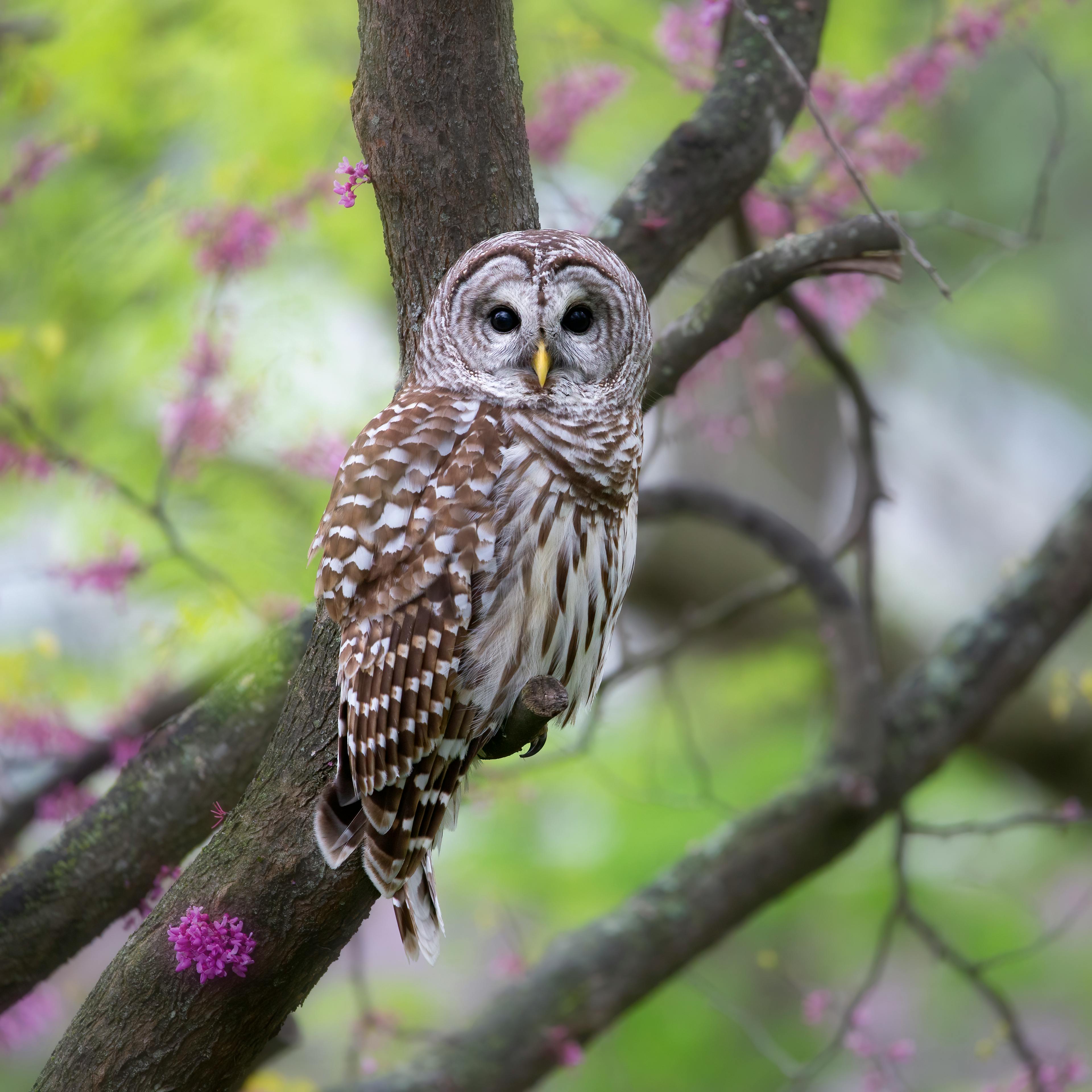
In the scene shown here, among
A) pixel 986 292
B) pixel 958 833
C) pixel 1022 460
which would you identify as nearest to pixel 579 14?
pixel 958 833

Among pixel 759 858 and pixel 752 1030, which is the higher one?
pixel 759 858

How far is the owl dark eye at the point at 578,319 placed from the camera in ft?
6.16

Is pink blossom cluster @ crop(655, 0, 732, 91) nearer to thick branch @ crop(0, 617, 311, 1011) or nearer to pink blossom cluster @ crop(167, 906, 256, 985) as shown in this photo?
thick branch @ crop(0, 617, 311, 1011)

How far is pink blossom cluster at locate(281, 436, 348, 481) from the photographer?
3.46 meters

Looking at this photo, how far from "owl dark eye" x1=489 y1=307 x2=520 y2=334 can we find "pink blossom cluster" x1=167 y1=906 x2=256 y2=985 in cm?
102

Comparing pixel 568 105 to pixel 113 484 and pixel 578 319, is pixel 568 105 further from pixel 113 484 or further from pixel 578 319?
pixel 578 319

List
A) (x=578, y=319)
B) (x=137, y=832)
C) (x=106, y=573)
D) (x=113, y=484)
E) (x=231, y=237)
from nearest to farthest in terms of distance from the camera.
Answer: (x=578, y=319) < (x=137, y=832) < (x=113, y=484) < (x=231, y=237) < (x=106, y=573)

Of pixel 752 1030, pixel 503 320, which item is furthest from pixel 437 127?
pixel 752 1030

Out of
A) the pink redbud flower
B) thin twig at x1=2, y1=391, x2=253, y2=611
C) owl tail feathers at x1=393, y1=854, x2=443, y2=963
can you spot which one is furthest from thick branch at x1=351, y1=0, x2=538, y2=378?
the pink redbud flower

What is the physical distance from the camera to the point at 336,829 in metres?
1.79

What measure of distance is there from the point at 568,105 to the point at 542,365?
7.17 ft

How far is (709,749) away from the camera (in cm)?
599

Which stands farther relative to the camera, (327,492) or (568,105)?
(327,492)

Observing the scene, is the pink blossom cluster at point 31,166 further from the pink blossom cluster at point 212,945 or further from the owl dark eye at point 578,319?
the pink blossom cluster at point 212,945
